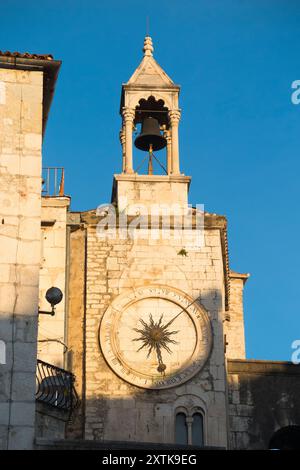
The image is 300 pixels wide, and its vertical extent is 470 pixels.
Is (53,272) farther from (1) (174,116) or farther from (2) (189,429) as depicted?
(1) (174,116)

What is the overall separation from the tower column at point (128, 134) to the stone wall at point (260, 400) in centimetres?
528

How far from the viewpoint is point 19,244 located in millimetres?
19516

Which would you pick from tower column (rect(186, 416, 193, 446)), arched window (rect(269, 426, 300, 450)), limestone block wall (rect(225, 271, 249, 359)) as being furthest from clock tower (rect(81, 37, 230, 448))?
limestone block wall (rect(225, 271, 249, 359))

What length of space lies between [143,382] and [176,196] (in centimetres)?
489

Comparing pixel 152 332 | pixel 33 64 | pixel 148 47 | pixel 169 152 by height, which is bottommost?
pixel 152 332

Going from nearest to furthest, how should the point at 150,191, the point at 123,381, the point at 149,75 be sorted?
the point at 123,381
the point at 150,191
the point at 149,75

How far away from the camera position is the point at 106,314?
2764 cm

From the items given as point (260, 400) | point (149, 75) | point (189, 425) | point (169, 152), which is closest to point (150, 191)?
point (169, 152)

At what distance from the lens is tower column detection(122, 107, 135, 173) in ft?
98.6

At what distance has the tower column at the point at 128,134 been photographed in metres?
30.0

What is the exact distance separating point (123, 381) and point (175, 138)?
21.3 feet

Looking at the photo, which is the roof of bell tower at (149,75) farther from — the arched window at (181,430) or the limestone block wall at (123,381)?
the arched window at (181,430)
